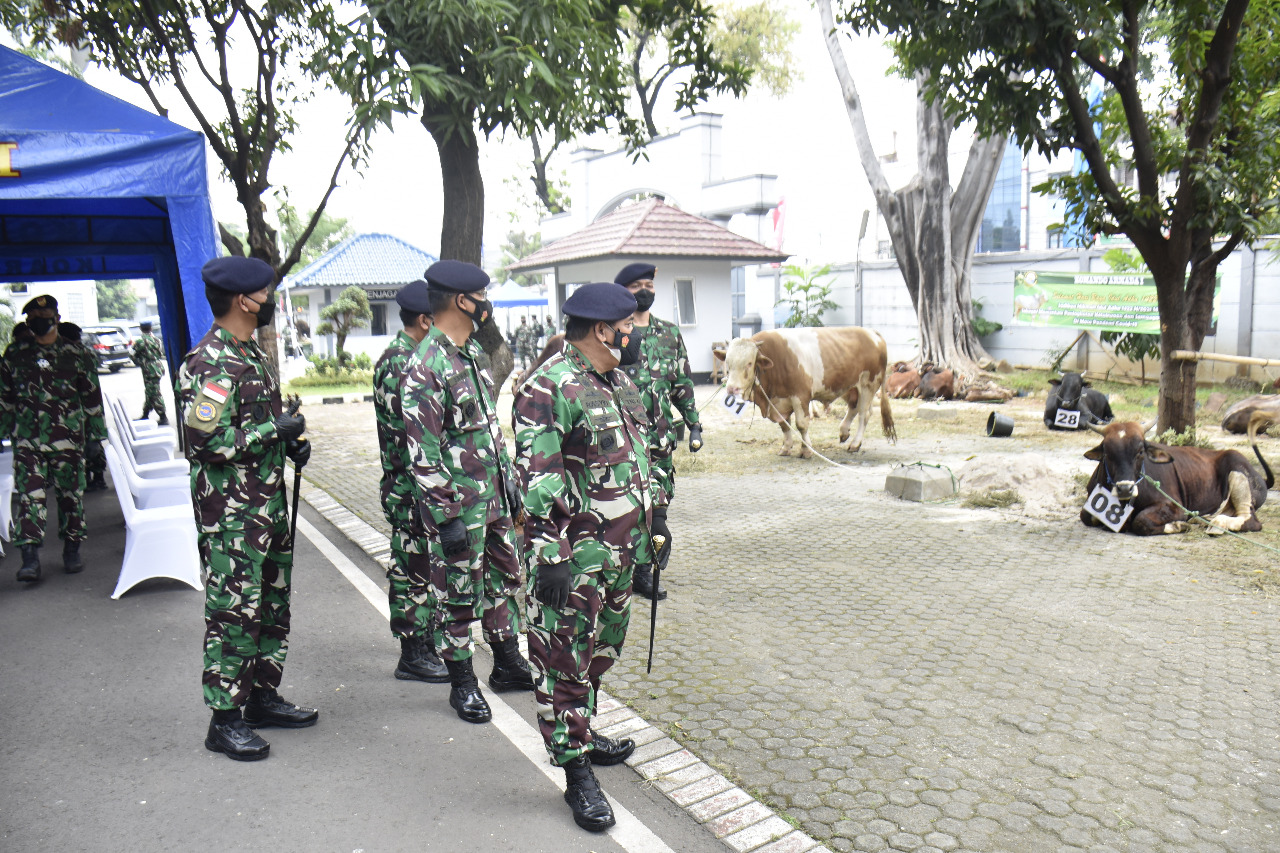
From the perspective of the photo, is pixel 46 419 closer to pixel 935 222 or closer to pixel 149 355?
pixel 149 355

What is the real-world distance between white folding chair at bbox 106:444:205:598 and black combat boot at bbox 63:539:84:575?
2.45 ft

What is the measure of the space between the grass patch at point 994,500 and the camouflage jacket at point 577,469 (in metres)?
6.04

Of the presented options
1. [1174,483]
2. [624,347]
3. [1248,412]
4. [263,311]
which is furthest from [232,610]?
[1248,412]

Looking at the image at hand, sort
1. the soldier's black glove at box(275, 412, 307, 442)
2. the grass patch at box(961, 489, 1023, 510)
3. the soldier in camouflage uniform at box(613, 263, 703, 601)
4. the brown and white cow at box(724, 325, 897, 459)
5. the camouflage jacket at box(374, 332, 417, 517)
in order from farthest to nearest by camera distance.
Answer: the brown and white cow at box(724, 325, 897, 459) → the grass patch at box(961, 489, 1023, 510) → the soldier in camouflage uniform at box(613, 263, 703, 601) → the camouflage jacket at box(374, 332, 417, 517) → the soldier's black glove at box(275, 412, 307, 442)

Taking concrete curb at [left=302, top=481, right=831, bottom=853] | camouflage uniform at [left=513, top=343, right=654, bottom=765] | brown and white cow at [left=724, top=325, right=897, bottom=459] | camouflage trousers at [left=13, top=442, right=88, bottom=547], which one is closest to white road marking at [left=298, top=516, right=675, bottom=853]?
concrete curb at [left=302, top=481, right=831, bottom=853]

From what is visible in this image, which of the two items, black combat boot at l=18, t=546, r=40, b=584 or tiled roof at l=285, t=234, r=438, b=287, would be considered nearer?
black combat boot at l=18, t=546, r=40, b=584

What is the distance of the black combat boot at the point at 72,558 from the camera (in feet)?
22.7

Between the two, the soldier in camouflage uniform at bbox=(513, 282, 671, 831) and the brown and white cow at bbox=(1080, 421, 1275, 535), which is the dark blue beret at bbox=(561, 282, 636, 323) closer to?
the soldier in camouflage uniform at bbox=(513, 282, 671, 831)

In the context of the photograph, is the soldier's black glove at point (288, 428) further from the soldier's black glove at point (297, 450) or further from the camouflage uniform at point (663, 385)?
the camouflage uniform at point (663, 385)

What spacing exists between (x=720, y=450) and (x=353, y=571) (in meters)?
6.17

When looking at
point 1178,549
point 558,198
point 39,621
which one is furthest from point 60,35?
point 558,198

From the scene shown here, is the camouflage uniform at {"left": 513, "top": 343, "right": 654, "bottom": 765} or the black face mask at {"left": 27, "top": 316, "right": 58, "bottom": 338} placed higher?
the black face mask at {"left": 27, "top": 316, "right": 58, "bottom": 338}

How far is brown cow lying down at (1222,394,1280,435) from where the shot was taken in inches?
455

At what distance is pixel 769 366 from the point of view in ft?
36.2
